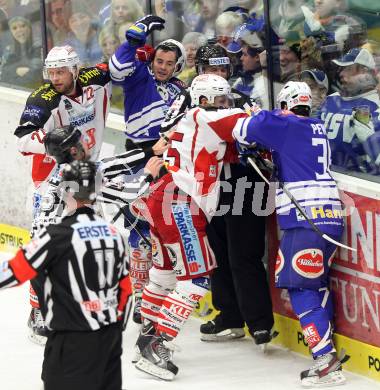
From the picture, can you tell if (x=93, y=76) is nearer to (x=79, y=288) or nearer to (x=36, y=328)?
(x=36, y=328)

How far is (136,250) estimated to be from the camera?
7.48m

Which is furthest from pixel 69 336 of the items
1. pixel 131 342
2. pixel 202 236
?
pixel 131 342

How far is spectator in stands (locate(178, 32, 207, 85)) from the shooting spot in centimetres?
776

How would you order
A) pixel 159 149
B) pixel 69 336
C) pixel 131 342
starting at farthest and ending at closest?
1. pixel 131 342
2. pixel 159 149
3. pixel 69 336

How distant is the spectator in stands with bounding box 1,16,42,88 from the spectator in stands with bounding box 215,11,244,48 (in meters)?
2.25

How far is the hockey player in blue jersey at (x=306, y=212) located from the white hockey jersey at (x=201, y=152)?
0.41 feet

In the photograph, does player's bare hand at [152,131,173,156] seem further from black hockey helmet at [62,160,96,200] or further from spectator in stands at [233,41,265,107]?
black hockey helmet at [62,160,96,200]

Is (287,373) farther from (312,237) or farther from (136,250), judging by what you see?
(136,250)

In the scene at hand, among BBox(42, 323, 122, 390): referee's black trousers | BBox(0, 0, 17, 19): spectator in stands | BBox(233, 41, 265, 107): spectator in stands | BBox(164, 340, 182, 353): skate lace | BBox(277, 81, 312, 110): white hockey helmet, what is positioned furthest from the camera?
BBox(0, 0, 17, 19): spectator in stands

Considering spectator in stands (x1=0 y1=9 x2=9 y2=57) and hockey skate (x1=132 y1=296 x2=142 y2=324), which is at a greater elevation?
spectator in stands (x1=0 y1=9 x2=9 y2=57)

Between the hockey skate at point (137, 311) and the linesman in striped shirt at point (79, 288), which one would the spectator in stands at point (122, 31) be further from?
the linesman in striped shirt at point (79, 288)

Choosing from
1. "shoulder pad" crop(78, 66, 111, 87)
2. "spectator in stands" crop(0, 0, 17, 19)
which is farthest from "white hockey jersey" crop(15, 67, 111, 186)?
"spectator in stands" crop(0, 0, 17, 19)

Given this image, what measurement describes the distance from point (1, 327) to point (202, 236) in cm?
165

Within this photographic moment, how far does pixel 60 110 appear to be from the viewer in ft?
23.4
